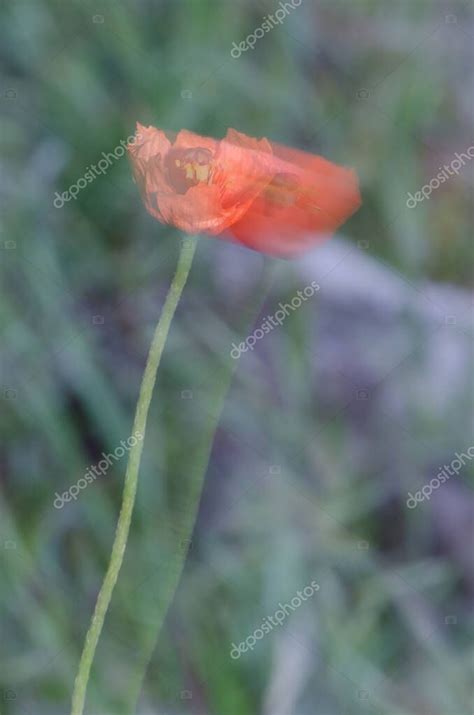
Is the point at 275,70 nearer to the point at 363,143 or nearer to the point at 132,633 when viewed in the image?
the point at 363,143

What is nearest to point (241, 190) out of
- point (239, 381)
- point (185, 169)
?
point (185, 169)

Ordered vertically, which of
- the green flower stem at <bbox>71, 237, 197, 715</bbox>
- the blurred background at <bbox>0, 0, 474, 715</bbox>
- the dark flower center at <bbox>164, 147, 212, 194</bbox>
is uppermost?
the dark flower center at <bbox>164, 147, 212, 194</bbox>

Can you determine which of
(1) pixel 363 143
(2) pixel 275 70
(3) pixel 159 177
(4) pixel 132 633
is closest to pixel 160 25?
(2) pixel 275 70

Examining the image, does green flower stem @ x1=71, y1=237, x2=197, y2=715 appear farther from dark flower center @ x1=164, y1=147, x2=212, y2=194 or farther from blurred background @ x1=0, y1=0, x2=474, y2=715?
blurred background @ x1=0, y1=0, x2=474, y2=715

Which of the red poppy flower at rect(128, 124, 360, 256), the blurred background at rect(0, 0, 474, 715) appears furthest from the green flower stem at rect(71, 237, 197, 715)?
the blurred background at rect(0, 0, 474, 715)

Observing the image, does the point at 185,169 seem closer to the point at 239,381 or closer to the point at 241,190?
the point at 241,190

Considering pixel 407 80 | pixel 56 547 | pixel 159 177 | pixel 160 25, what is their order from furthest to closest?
1. pixel 407 80
2. pixel 160 25
3. pixel 56 547
4. pixel 159 177
